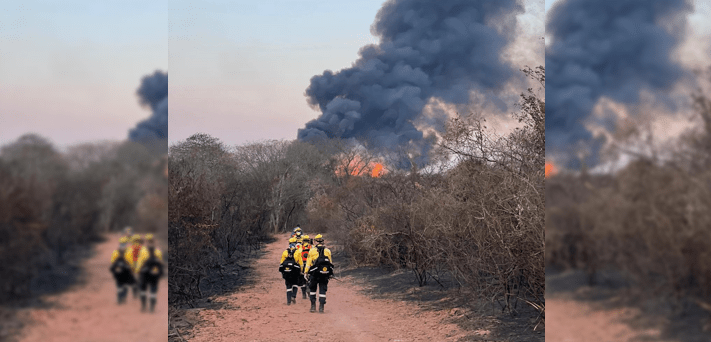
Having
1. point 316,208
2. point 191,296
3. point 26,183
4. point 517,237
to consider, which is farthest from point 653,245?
point 316,208

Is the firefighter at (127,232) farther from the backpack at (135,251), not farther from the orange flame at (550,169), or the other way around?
the orange flame at (550,169)

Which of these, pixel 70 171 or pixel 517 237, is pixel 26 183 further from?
pixel 517 237

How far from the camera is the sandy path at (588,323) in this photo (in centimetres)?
238

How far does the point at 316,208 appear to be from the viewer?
26594mm

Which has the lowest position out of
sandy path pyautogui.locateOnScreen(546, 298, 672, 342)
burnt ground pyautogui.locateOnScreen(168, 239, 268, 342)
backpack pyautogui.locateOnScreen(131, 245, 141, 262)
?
burnt ground pyautogui.locateOnScreen(168, 239, 268, 342)

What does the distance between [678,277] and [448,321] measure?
7559mm

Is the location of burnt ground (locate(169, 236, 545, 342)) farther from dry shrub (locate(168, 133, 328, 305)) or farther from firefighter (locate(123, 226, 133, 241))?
firefighter (locate(123, 226, 133, 241))

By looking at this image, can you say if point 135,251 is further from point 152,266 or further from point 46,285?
point 46,285

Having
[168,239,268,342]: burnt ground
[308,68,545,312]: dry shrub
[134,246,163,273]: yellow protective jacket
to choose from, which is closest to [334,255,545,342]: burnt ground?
[308,68,545,312]: dry shrub

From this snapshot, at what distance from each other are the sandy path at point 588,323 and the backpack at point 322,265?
7.54m

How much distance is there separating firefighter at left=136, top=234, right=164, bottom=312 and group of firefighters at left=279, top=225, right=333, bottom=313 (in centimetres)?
711

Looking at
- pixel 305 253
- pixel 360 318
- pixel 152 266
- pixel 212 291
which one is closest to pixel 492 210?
pixel 360 318

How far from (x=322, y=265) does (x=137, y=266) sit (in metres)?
7.28

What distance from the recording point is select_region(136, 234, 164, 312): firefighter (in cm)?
289
